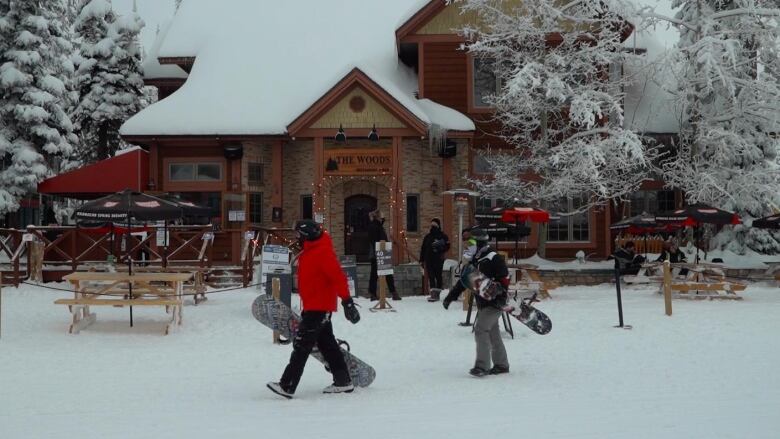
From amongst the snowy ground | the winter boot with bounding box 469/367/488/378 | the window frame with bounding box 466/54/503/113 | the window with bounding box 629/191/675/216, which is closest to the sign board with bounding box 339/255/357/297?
the snowy ground

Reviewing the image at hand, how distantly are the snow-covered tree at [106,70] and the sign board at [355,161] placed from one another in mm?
12927

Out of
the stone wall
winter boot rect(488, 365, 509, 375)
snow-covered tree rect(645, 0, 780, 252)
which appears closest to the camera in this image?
winter boot rect(488, 365, 509, 375)

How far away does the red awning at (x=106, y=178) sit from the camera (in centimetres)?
2294

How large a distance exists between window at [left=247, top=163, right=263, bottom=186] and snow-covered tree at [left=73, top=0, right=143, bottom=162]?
10786mm

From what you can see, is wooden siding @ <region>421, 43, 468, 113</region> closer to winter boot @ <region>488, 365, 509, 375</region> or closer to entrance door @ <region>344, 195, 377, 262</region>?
entrance door @ <region>344, 195, 377, 262</region>

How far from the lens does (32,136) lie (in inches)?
1057

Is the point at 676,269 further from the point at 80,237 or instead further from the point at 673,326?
the point at 80,237

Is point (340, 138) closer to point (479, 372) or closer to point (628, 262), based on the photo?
point (628, 262)

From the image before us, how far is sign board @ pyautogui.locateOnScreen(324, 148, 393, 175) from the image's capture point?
21.9m

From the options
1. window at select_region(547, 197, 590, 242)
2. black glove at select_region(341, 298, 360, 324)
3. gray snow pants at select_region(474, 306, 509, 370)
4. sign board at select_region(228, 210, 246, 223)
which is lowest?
gray snow pants at select_region(474, 306, 509, 370)

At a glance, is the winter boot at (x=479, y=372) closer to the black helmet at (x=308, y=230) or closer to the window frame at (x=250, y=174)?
the black helmet at (x=308, y=230)

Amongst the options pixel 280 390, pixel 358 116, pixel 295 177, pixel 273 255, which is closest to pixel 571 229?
pixel 358 116

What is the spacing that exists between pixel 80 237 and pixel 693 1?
59.2 ft

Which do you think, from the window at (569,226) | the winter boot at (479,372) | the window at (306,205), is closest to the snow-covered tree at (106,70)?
the window at (306,205)
